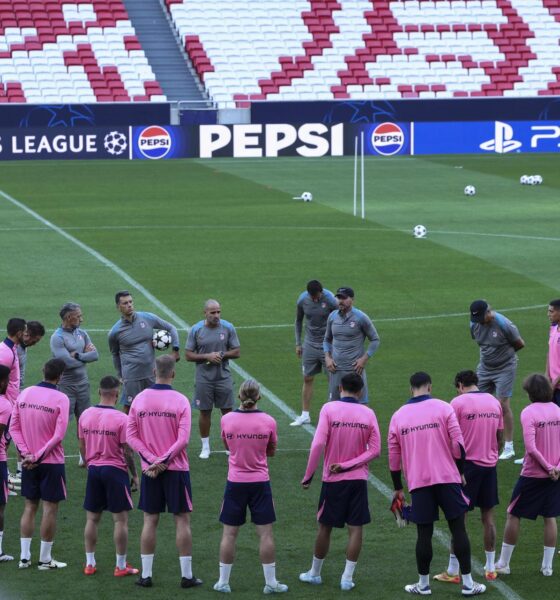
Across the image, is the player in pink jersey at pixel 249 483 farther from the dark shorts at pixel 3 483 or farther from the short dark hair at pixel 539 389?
the short dark hair at pixel 539 389

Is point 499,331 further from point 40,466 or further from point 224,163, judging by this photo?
point 224,163

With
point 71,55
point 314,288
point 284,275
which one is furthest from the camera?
point 71,55

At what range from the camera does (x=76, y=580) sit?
467 inches

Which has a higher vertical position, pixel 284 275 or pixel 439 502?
pixel 284 275

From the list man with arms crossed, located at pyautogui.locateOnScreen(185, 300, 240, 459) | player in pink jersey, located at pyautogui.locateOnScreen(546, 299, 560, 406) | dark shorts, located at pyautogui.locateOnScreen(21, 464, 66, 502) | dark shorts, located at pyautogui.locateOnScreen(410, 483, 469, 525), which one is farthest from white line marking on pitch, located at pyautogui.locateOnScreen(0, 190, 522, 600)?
dark shorts, located at pyautogui.locateOnScreen(21, 464, 66, 502)

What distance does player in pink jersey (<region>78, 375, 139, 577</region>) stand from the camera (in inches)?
472

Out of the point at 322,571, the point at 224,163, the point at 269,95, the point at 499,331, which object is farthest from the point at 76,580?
the point at 269,95

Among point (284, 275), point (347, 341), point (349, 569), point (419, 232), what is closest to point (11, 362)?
point (347, 341)

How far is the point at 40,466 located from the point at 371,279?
52.2 ft

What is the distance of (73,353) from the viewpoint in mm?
15203

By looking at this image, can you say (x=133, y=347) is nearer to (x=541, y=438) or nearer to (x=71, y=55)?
(x=541, y=438)

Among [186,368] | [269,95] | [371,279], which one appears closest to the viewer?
[186,368]

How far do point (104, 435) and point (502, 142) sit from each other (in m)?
44.7

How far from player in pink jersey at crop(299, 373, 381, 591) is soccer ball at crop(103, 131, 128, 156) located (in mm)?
40840
